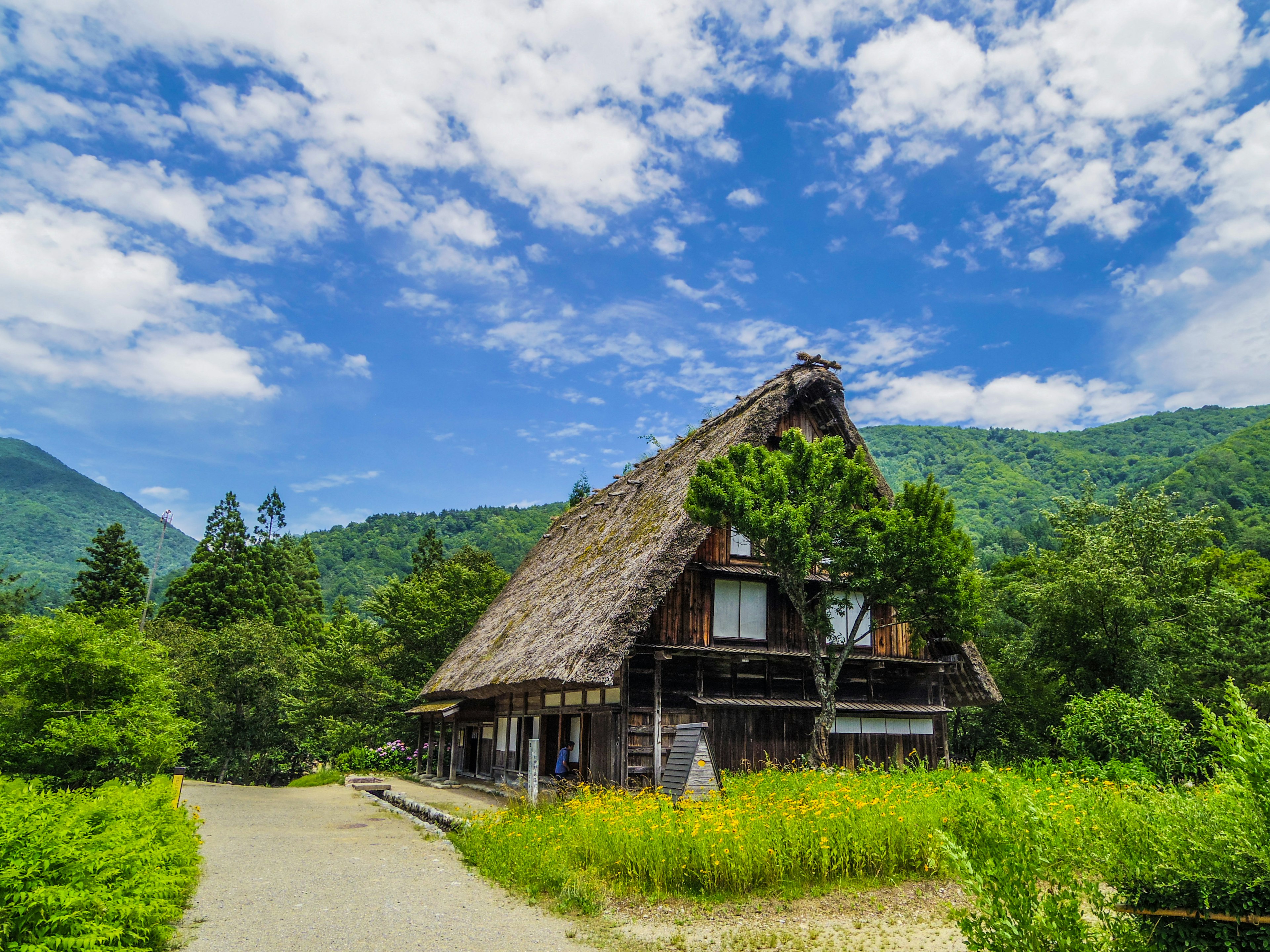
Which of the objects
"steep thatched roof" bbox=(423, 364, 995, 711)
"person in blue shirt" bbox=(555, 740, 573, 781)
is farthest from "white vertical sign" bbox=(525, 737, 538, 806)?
"person in blue shirt" bbox=(555, 740, 573, 781)

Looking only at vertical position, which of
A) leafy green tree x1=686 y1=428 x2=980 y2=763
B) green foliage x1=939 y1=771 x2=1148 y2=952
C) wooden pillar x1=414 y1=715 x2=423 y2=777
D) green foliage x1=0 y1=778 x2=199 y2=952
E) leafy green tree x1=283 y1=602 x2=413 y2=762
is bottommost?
wooden pillar x1=414 y1=715 x2=423 y2=777

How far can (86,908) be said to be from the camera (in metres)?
4.86

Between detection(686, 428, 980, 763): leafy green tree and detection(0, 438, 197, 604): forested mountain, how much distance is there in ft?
250

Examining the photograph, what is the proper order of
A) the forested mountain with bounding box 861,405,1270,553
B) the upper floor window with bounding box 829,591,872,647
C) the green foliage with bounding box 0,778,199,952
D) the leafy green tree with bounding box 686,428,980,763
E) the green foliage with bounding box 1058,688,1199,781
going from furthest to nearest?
the forested mountain with bounding box 861,405,1270,553
the upper floor window with bounding box 829,591,872,647
the leafy green tree with bounding box 686,428,980,763
the green foliage with bounding box 1058,688,1199,781
the green foliage with bounding box 0,778,199,952

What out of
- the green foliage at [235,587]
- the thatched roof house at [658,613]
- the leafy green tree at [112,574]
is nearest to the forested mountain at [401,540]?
the green foliage at [235,587]

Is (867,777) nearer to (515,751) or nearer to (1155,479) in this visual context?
(515,751)

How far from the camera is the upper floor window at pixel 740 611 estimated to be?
1477 centimetres

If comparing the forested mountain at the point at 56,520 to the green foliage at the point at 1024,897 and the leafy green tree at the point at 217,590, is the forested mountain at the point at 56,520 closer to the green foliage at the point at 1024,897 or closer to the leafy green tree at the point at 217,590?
the leafy green tree at the point at 217,590

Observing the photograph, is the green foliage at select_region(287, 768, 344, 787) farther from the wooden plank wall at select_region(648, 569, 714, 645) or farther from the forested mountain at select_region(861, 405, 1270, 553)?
the forested mountain at select_region(861, 405, 1270, 553)

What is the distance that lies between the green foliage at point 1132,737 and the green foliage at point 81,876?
12.5 m

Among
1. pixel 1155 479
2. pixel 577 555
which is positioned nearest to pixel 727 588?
pixel 577 555

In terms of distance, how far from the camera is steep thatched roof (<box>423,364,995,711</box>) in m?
12.7

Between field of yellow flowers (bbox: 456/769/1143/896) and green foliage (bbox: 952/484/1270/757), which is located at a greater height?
green foliage (bbox: 952/484/1270/757)

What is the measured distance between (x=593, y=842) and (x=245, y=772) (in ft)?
86.1
